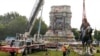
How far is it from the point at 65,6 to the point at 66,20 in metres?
3.85

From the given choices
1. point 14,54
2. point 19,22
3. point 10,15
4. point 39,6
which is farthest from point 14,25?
point 14,54

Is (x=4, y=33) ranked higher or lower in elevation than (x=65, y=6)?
lower

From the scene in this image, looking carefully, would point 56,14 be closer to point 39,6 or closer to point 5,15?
point 39,6

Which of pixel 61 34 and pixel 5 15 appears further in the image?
pixel 5 15

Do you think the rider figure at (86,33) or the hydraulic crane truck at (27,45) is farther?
the hydraulic crane truck at (27,45)

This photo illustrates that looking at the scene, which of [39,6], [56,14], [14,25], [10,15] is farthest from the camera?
[10,15]

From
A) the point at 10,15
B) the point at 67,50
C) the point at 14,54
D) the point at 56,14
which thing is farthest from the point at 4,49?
the point at 10,15

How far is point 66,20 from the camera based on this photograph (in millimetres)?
77625

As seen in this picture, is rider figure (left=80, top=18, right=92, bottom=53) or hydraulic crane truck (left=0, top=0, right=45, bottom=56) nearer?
rider figure (left=80, top=18, right=92, bottom=53)

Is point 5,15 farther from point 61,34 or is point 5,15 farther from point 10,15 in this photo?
point 61,34

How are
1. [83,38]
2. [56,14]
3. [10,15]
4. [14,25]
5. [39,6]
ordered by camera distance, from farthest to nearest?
[10,15], [14,25], [56,14], [39,6], [83,38]

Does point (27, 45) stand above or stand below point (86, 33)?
below

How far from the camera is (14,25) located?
106m

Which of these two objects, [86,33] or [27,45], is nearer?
[86,33]
